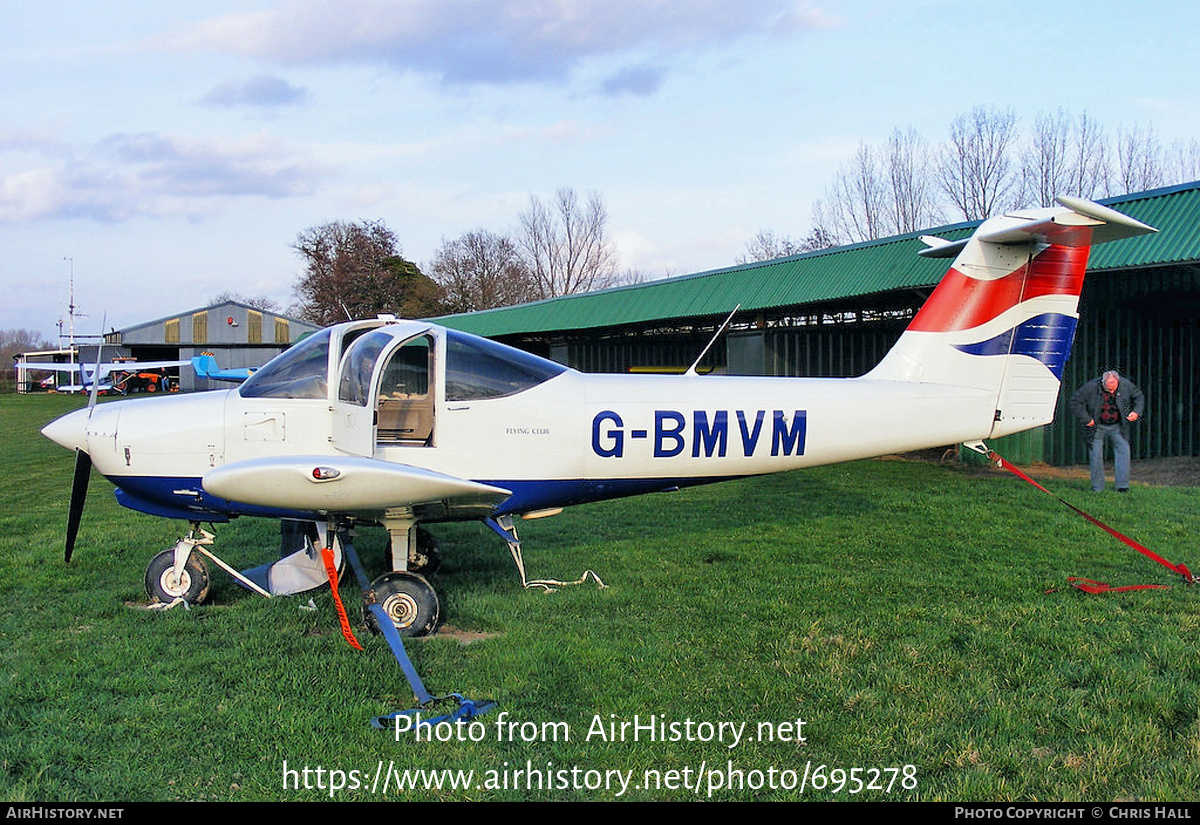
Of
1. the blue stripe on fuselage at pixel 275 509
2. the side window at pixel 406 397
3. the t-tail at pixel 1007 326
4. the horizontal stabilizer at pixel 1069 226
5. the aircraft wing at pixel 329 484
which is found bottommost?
the blue stripe on fuselage at pixel 275 509

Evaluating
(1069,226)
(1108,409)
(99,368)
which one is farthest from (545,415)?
(1108,409)

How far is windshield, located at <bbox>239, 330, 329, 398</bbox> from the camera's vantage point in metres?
5.60

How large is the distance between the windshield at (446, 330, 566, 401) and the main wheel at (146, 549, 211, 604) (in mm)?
2223

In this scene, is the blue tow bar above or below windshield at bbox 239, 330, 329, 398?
below

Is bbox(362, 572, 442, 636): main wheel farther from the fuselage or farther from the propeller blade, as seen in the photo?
the propeller blade

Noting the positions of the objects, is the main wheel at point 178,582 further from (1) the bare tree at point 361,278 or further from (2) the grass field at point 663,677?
(1) the bare tree at point 361,278

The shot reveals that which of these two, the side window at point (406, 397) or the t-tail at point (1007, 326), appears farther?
the t-tail at point (1007, 326)

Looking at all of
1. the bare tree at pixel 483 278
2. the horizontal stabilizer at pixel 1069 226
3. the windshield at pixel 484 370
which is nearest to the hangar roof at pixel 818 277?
the horizontal stabilizer at pixel 1069 226

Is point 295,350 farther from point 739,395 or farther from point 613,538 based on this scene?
point 613,538

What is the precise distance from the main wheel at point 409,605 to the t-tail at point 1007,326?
3.97m

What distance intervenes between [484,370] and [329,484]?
57.7 inches

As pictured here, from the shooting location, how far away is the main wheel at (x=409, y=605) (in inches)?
207

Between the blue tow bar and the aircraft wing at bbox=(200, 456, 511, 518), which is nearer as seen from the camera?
the blue tow bar

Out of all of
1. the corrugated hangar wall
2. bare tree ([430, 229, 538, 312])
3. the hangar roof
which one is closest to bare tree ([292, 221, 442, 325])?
bare tree ([430, 229, 538, 312])
